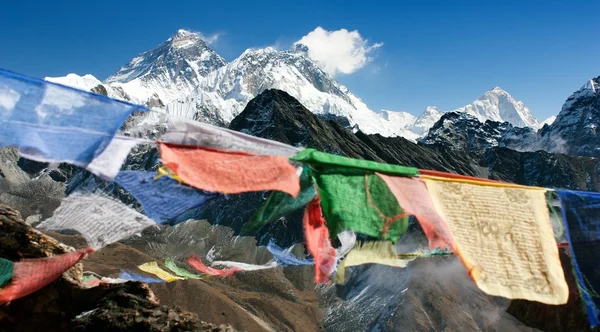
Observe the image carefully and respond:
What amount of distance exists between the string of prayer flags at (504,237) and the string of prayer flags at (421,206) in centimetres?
8

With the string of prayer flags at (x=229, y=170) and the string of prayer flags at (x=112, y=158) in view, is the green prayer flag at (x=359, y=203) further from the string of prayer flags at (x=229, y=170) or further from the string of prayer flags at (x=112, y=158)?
the string of prayer flags at (x=112, y=158)

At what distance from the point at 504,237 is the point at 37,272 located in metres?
6.24

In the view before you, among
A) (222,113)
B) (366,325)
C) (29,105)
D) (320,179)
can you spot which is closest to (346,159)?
(320,179)

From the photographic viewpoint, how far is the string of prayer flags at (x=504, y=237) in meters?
4.56

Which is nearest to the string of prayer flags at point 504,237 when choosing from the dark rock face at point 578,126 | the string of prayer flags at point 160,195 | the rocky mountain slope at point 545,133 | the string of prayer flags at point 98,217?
the string of prayer flags at point 160,195

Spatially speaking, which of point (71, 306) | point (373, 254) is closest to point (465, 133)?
point (71, 306)

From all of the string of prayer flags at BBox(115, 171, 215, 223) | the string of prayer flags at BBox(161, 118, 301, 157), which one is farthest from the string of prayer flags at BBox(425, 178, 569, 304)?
the string of prayer flags at BBox(115, 171, 215, 223)

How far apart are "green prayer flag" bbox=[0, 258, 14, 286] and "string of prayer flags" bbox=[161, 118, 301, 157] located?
4.46 m

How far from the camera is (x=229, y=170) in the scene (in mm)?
5082

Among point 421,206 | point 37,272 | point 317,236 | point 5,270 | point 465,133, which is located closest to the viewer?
point 421,206

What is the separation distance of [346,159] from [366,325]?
43458mm

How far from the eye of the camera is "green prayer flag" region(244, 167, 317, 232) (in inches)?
206

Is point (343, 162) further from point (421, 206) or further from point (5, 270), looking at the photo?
point (5, 270)

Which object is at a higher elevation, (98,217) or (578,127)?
(98,217)
